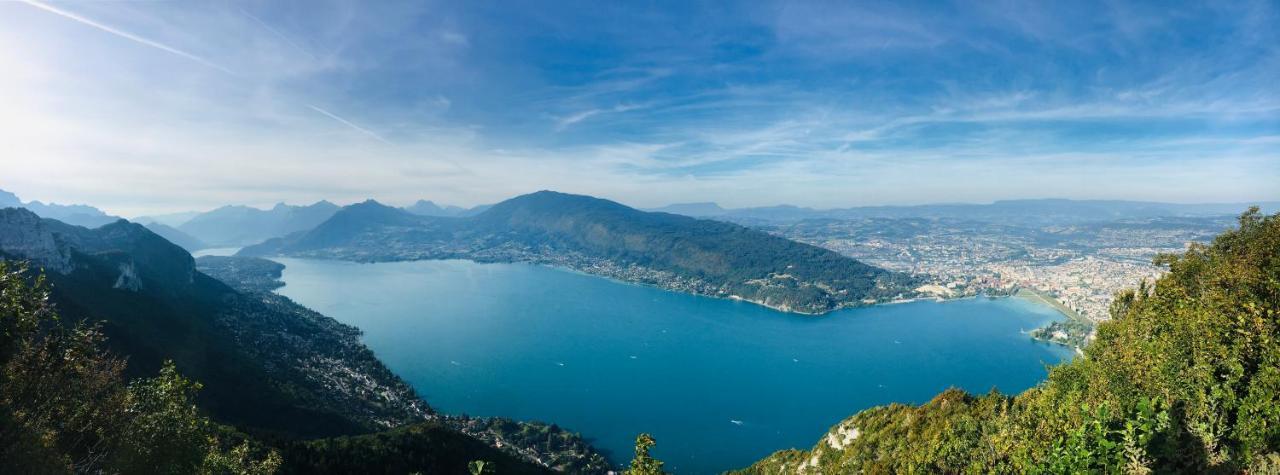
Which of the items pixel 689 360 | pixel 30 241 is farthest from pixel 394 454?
pixel 30 241

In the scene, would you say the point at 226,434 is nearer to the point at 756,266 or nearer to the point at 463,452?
the point at 463,452

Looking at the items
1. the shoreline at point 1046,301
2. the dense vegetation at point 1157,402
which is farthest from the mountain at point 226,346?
the shoreline at point 1046,301

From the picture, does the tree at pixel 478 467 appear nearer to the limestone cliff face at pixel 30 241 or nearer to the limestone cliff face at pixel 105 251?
the limestone cliff face at pixel 105 251

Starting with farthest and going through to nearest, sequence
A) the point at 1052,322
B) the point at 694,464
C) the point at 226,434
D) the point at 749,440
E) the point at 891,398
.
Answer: the point at 1052,322, the point at 891,398, the point at 749,440, the point at 694,464, the point at 226,434

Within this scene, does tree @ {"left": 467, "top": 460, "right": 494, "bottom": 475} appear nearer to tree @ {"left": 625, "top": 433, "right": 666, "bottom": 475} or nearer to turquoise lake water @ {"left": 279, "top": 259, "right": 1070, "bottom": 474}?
tree @ {"left": 625, "top": 433, "right": 666, "bottom": 475}

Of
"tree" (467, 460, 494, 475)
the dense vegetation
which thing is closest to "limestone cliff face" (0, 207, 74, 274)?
"tree" (467, 460, 494, 475)

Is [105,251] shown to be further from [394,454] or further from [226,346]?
[394,454]

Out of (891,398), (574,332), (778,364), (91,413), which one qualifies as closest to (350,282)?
(574,332)
